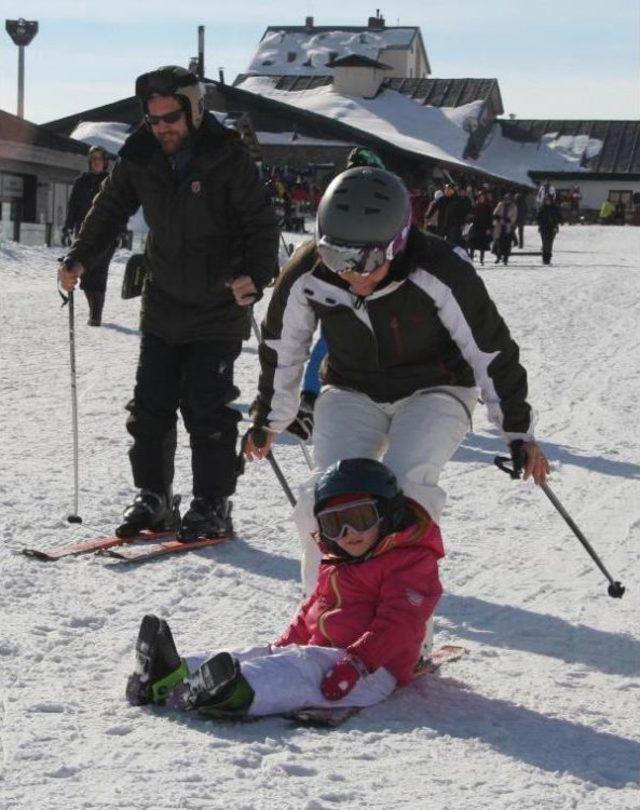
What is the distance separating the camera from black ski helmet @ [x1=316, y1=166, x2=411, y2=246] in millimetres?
4094

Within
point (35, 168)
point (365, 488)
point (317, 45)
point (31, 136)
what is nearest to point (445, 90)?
point (317, 45)

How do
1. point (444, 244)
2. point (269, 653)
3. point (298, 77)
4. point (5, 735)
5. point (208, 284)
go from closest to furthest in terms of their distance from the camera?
1. point (5, 735)
2. point (269, 653)
3. point (444, 244)
4. point (208, 284)
5. point (298, 77)

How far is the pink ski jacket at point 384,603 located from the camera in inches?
157

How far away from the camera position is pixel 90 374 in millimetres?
11312

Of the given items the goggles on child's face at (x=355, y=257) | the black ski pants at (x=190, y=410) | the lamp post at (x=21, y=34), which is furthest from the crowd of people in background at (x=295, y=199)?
the goggles on child's face at (x=355, y=257)

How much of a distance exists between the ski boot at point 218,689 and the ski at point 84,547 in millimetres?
2017

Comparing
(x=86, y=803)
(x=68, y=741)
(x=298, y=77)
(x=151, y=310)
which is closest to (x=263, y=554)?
(x=151, y=310)

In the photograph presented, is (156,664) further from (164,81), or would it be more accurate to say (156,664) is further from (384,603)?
(164,81)

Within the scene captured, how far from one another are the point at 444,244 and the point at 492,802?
69.0 inches

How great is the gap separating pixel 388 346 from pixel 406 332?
3.5 inches

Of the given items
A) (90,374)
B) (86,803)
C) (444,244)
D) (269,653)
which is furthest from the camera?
(90,374)

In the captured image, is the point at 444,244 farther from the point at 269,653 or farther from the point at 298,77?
the point at 298,77

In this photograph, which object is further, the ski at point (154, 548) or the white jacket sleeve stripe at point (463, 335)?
the ski at point (154, 548)

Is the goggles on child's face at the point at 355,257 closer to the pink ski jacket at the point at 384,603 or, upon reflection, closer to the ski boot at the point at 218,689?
the pink ski jacket at the point at 384,603
